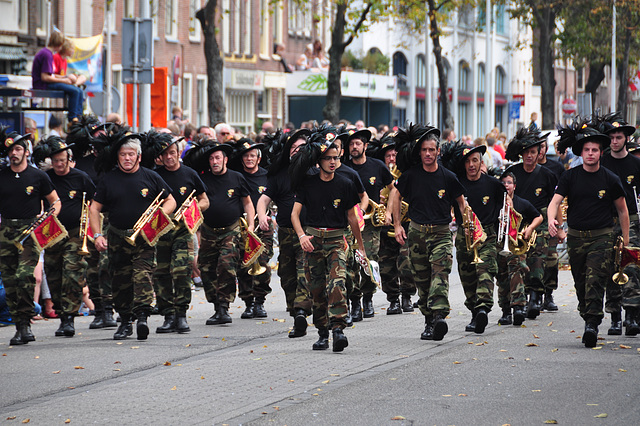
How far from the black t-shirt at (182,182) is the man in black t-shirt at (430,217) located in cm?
214

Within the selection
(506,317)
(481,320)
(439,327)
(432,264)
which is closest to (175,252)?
(432,264)

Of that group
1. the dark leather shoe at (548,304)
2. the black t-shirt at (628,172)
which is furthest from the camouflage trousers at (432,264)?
the dark leather shoe at (548,304)

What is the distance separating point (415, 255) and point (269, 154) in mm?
3253

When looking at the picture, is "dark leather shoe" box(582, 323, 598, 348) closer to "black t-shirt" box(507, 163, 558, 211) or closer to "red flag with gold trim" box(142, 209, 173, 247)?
"black t-shirt" box(507, 163, 558, 211)

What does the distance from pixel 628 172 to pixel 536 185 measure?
142 centimetres

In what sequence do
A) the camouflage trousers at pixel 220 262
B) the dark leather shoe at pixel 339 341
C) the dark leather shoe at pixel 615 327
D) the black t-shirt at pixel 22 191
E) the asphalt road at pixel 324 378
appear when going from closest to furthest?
the asphalt road at pixel 324 378, the dark leather shoe at pixel 339 341, the black t-shirt at pixel 22 191, the dark leather shoe at pixel 615 327, the camouflage trousers at pixel 220 262

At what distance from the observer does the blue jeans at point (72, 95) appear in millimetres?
17781

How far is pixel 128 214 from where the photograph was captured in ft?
40.2

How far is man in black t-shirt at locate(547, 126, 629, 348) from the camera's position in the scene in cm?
1179

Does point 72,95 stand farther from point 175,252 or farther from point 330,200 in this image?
point 330,200

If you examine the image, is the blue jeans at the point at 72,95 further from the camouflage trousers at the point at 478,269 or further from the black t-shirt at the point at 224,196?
the camouflage trousers at the point at 478,269

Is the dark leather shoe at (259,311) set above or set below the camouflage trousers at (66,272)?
below

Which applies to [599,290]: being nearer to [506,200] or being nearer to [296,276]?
[506,200]

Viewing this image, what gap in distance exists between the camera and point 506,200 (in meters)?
13.2
